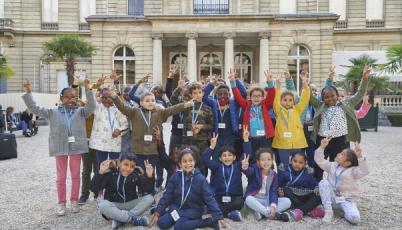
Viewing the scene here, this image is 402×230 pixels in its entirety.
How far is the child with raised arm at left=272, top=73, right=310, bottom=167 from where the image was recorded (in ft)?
22.3

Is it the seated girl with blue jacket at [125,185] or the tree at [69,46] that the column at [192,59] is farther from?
the seated girl with blue jacket at [125,185]

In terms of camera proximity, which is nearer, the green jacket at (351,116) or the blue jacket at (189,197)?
the blue jacket at (189,197)

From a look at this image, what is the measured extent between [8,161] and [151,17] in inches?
634

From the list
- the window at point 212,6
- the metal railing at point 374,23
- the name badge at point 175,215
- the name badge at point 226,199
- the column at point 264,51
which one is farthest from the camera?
the metal railing at point 374,23

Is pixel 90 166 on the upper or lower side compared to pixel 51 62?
lower

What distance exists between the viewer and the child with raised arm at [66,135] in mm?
6285

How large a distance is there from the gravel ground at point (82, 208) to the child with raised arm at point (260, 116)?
1.41m

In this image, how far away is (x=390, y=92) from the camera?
28922mm

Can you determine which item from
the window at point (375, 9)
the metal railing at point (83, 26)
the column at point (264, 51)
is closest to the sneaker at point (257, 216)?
the column at point (264, 51)

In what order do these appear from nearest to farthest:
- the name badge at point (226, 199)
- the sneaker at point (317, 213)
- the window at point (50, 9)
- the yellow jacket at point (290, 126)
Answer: the sneaker at point (317, 213)
the name badge at point (226, 199)
the yellow jacket at point (290, 126)
the window at point (50, 9)

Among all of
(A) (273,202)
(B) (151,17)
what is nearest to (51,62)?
(B) (151,17)

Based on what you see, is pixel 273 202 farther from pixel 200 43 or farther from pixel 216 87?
pixel 200 43

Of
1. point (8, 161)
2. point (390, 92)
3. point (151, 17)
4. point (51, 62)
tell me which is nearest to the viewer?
point (8, 161)

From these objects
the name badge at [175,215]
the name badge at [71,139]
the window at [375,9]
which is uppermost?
the window at [375,9]
